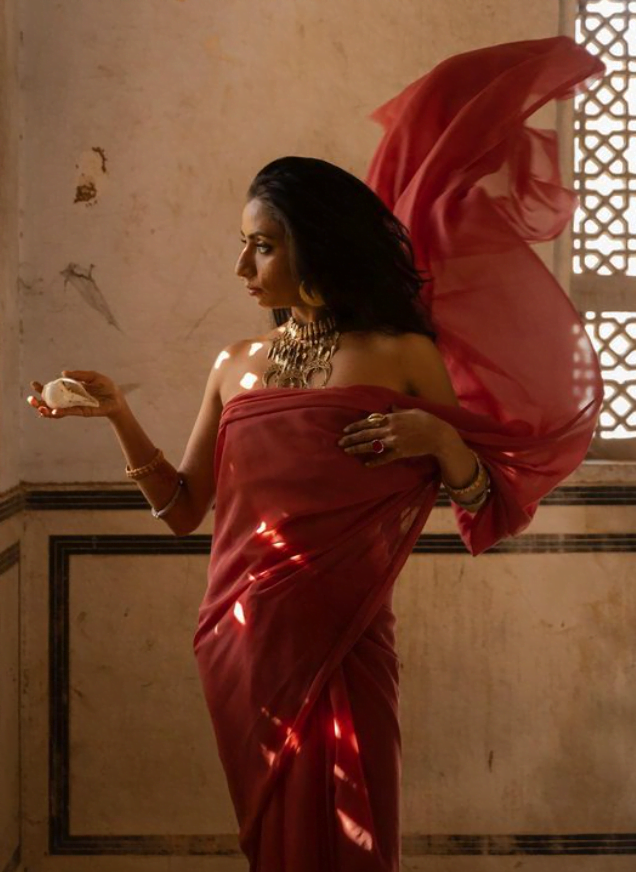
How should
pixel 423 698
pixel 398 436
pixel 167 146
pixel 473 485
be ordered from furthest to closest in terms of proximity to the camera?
1. pixel 423 698
2. pixel 167 146
3. pixel 473 485
4. pixel 398 436

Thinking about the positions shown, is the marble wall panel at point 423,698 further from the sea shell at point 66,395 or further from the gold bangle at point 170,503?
the sea shell at point 66,395

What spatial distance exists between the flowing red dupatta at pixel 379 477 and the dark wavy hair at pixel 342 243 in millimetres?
152

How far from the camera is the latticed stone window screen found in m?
3.51

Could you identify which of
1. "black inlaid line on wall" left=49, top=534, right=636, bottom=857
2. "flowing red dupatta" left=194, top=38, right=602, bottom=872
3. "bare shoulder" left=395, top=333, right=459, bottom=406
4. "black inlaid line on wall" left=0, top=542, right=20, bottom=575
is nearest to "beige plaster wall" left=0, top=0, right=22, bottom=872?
"black inlaid line on wall" left=0, top=542, right=20, bottom=575

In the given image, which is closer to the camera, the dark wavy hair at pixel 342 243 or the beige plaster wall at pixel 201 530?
the dark wavy hair at pixel 342 243

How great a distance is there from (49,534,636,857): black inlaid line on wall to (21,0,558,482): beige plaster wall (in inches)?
8.9

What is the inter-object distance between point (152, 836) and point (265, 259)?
1.95 m

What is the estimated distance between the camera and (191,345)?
10.9ft

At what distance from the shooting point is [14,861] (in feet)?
10.8

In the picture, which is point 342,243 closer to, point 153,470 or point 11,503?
point 153,470

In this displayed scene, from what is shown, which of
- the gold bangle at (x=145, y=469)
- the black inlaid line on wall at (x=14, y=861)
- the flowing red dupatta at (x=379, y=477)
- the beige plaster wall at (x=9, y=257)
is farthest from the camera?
the black inlaid line on wall at (x=14, y=861)

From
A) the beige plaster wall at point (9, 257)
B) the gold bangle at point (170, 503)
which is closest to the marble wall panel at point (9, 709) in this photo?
the beige plaster wall at point (9, 257)

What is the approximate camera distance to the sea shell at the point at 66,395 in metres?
2.17

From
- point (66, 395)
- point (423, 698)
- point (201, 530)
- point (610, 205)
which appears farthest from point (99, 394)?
point (610, 205)
